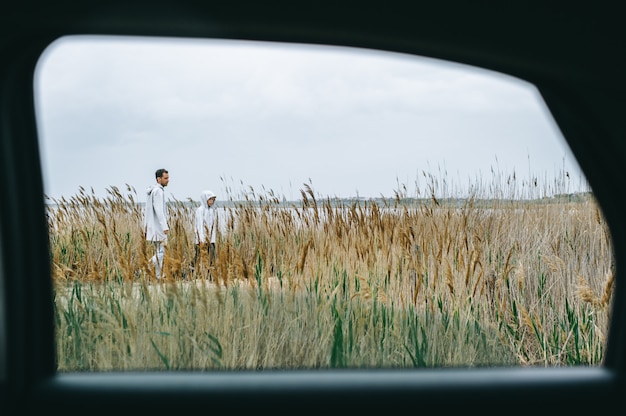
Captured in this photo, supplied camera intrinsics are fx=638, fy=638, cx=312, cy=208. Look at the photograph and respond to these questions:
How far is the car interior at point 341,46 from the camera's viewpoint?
42.3 inches

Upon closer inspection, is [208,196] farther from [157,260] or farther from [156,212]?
[157,260]

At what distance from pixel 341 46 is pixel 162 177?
768 centimetres

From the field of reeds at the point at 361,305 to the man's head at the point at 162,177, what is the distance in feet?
10.2

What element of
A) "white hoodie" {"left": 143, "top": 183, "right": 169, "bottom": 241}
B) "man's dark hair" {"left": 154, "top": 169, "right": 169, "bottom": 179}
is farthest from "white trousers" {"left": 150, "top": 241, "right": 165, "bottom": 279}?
"man's dark hair" {"left": 154, "top": 169, "right": 169, "bottom": 179}

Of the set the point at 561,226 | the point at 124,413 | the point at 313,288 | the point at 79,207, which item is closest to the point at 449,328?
the point at 313,288

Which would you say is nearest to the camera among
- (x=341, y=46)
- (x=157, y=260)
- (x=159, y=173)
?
(x=341, y=46)

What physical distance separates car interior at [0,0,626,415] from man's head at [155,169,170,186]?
23.9 ft

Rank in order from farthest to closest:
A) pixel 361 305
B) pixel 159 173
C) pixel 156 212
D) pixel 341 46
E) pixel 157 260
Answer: pixel 159 173, pixel 156 212, pixel 157 260, pixel 361 305, pixel 341 46

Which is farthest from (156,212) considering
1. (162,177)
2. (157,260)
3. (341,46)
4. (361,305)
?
(341,46)

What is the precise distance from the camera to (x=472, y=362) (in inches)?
145

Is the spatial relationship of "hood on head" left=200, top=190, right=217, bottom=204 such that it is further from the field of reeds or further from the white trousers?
the field of reeds

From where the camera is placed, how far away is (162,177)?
28.0 ft

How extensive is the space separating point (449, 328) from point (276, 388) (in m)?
2.61

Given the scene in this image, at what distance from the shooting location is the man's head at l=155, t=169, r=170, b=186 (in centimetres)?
853
